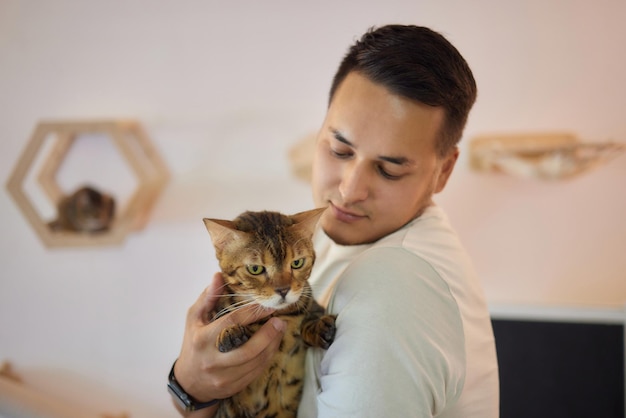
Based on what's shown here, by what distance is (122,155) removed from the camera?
6.86 ft

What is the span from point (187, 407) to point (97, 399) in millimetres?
1746

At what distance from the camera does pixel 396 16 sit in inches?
77.1

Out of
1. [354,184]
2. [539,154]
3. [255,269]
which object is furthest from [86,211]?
[539,154]

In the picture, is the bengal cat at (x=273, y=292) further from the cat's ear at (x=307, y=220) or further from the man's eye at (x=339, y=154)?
the man's eye at (x=339, y=154)

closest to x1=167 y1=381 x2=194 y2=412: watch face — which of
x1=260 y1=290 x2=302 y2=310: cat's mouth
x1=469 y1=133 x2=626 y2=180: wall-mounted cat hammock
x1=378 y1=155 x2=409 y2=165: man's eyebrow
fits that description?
x1=260 y1=290 x2=302 y2=310: cat's mouth

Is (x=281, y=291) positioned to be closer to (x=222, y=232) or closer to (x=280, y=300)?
(x=280, y=300)

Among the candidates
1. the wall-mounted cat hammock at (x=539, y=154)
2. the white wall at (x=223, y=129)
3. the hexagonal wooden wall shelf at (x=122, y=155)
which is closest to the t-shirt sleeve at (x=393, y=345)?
the wall-mounted cat hammock at (x=539, y=154)

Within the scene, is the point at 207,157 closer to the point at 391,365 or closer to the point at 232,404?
the point at 232,404

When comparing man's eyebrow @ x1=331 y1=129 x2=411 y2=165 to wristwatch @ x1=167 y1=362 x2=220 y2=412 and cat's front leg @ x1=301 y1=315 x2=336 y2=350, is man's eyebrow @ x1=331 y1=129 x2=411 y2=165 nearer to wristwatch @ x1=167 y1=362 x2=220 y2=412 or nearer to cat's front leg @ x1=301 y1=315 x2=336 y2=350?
cat's front leg @ x1=301 y1=315 x2=336 y2=350

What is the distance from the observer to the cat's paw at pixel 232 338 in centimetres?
84

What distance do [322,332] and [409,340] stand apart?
0.17 meters

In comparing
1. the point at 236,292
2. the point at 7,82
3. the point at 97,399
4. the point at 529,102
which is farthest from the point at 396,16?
the point at 97,399

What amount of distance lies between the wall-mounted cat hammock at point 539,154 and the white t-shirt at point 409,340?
3.06 ft

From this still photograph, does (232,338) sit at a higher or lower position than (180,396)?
higher
